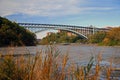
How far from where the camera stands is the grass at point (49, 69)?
15.3ft

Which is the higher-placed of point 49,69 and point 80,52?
point 49,69

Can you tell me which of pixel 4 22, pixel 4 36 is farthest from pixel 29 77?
pixel 4 22

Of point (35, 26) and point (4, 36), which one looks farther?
point (35, 26)

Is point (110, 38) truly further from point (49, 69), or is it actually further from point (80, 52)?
point (49, 69)

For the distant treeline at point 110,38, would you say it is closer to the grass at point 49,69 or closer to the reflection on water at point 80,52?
the reflection on water at point 80,52

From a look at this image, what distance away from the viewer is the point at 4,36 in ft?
216

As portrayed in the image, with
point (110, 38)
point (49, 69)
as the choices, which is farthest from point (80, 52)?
point (110, 38)

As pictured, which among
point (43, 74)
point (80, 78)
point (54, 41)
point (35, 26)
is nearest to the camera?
point (80, 78)

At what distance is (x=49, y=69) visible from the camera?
16.6 ft

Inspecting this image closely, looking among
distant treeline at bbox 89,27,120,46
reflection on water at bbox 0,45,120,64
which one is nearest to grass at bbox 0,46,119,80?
reflection on water at bbox 0,45,120,64

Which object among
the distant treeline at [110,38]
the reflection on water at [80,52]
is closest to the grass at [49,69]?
the reflection on water at [80,52]

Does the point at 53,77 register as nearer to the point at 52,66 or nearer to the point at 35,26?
the point at 52,66

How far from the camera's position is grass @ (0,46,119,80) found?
4664mm

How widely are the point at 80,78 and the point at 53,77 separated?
0.98 m
